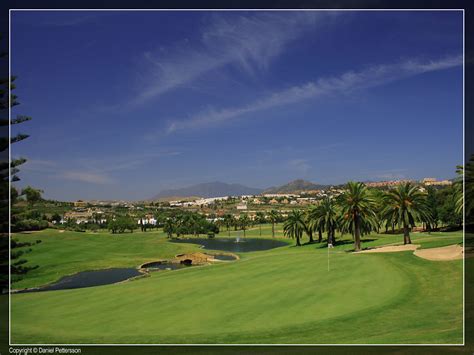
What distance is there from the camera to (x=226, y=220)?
70688 mm

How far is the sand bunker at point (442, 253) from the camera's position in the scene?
44.9 feet

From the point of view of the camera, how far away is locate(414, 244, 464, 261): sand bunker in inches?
538

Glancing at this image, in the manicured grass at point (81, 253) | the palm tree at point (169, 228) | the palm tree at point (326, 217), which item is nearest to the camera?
the palm tree at point (326, 217)

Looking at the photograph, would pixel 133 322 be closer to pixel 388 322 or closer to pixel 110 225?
pixel 388 322

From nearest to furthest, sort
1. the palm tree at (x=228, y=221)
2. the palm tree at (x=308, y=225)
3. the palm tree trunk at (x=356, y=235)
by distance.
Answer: the palm tree trunk at (x=356, y=235) < the palm tree at (x=308, y=225) < the palm tree at (x=228, y=221)

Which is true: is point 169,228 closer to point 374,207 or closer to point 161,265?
point 161,265

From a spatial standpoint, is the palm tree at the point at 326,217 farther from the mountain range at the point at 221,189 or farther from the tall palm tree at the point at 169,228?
the tall palm tree at the point at 169,228

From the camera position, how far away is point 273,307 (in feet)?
36.2

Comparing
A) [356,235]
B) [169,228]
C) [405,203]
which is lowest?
[169,228]

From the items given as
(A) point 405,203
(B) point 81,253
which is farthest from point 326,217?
(B) point 81,253

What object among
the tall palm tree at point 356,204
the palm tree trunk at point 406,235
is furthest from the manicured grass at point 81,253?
the palm tree trunk at point 406,235

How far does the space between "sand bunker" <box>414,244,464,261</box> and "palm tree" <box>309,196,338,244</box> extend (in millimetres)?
8310

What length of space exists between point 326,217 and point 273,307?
1394 centimetres

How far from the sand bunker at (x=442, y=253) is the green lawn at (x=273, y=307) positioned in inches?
15.7
